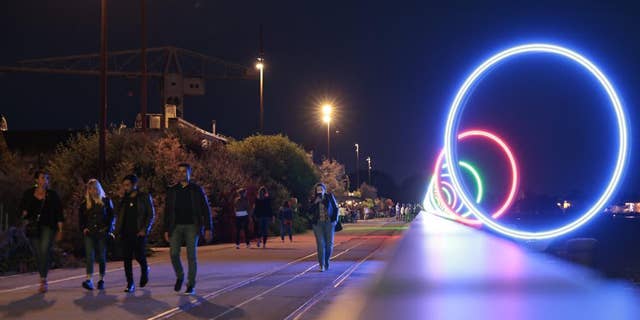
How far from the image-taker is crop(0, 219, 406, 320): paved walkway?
10.1 m

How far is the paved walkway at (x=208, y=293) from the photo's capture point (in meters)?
10.1

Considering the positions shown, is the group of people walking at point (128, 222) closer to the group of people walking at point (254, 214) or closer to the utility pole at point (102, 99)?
the utility pole at point (102, 99)

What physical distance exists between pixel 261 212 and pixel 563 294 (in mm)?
14947

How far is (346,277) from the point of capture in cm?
1452

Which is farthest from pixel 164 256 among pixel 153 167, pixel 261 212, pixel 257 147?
pixel 257 147

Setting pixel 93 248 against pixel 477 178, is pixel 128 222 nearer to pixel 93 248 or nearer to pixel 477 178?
pixel 93 248

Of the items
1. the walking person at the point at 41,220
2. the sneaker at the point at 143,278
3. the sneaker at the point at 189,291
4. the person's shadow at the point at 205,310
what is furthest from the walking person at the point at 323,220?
the walking person at the point at 41,220

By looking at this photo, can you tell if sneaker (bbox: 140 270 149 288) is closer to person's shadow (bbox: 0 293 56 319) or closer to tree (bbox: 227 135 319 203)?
person's shadow (bbox: 0 293 56 319)

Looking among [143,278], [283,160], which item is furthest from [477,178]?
[143,278]

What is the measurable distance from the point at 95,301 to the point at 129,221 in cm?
139

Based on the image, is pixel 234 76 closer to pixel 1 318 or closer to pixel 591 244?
pixel 591 244

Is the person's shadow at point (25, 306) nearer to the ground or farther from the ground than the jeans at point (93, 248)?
nearer to the ground

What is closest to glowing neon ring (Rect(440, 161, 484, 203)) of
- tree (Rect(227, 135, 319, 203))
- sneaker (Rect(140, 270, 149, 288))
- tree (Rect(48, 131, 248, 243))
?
tree (Rect(227, 135, 319, 203))

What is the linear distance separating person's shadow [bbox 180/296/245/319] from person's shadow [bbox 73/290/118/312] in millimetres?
1005
